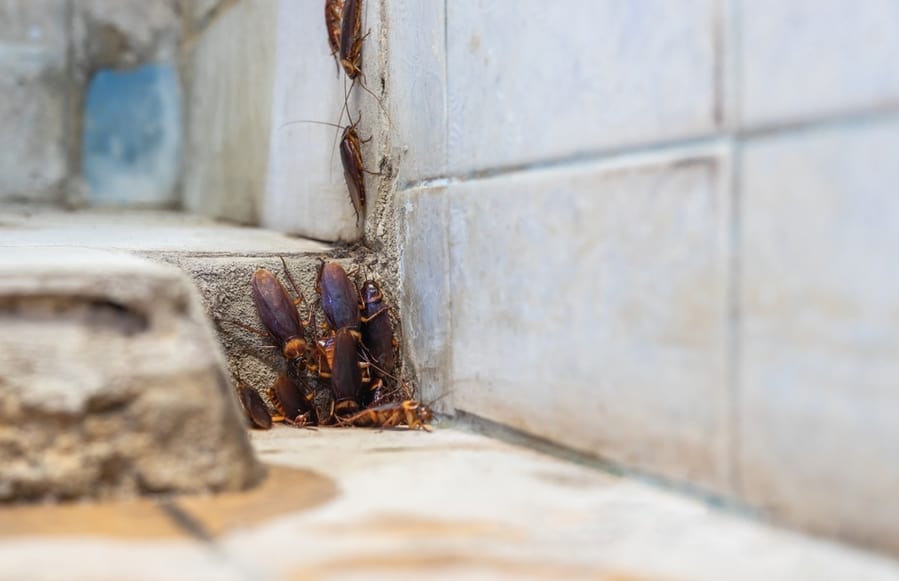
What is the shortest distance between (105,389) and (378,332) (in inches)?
34.5

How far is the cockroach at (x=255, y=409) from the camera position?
1.77 m

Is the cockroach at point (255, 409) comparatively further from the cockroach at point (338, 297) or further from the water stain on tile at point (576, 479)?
the water stain on tile at point (576, 479)

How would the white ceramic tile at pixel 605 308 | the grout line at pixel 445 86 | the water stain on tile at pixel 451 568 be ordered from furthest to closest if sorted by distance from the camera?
the grout line at pixel 445 86, the white ceramic tile at pixel 605 308, the water stain on tile at pixel 451 568

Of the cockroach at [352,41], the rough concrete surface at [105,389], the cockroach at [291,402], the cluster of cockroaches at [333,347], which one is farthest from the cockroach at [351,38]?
the rough concrete surface at [105,389]

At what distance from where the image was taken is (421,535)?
0.98 m

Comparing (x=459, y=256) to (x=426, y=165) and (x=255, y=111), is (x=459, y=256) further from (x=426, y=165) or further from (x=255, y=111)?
(x=255, y=111)

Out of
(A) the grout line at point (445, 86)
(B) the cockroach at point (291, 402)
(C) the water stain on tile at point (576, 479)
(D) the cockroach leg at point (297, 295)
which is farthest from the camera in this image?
(D) the cockroach leg at point (297, 295)

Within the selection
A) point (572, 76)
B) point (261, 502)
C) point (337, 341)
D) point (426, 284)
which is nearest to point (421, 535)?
point (261, 502)

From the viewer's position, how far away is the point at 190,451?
114 centimetres

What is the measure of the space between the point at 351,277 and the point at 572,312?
79cm

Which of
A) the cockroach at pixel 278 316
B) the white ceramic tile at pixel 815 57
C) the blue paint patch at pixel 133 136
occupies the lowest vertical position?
the cockroach at pixel 278 316

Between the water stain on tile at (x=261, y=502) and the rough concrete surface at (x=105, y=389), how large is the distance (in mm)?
35

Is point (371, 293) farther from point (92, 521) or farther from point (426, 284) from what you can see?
point (92, 521)

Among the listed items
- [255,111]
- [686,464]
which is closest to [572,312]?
[686,464]
